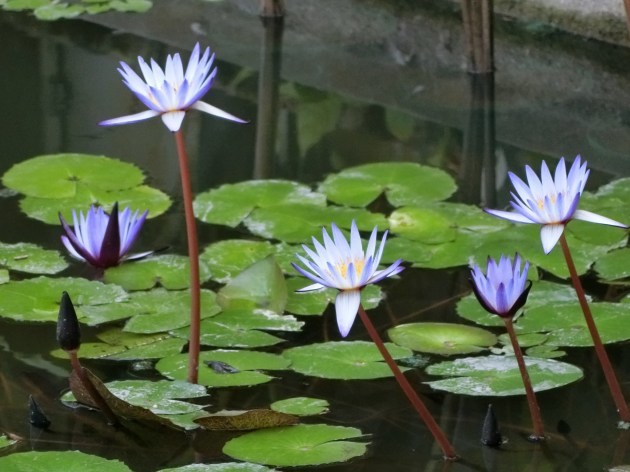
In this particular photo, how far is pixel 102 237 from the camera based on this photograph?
1.94 metres

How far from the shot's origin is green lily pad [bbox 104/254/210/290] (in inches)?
78.1

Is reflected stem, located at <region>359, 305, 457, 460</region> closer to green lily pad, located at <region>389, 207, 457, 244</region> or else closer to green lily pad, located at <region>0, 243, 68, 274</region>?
green lily pad, located at <region>389, 207, 457, 244</region>

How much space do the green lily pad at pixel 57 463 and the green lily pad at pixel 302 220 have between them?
0.86m

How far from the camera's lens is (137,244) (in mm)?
2189

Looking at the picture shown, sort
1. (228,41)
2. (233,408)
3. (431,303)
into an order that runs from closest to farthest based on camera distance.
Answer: (233,408)
(431,303)
(228,41)

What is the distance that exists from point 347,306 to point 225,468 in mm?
264

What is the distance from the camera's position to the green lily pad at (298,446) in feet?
4.63

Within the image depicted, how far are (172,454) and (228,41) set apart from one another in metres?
2.36

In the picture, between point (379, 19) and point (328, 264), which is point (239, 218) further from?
point (379, 19)

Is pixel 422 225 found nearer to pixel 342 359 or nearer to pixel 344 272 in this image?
pixel 342 359

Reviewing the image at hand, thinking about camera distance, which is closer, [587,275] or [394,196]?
[587,275]

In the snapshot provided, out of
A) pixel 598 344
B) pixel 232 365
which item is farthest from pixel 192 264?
pixel 598 344

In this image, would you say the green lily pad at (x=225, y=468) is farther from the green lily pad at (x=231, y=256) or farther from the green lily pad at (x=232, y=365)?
the green lily pad at (x=231, y=256)

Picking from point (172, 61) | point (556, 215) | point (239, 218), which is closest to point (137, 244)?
point (239, 218)
